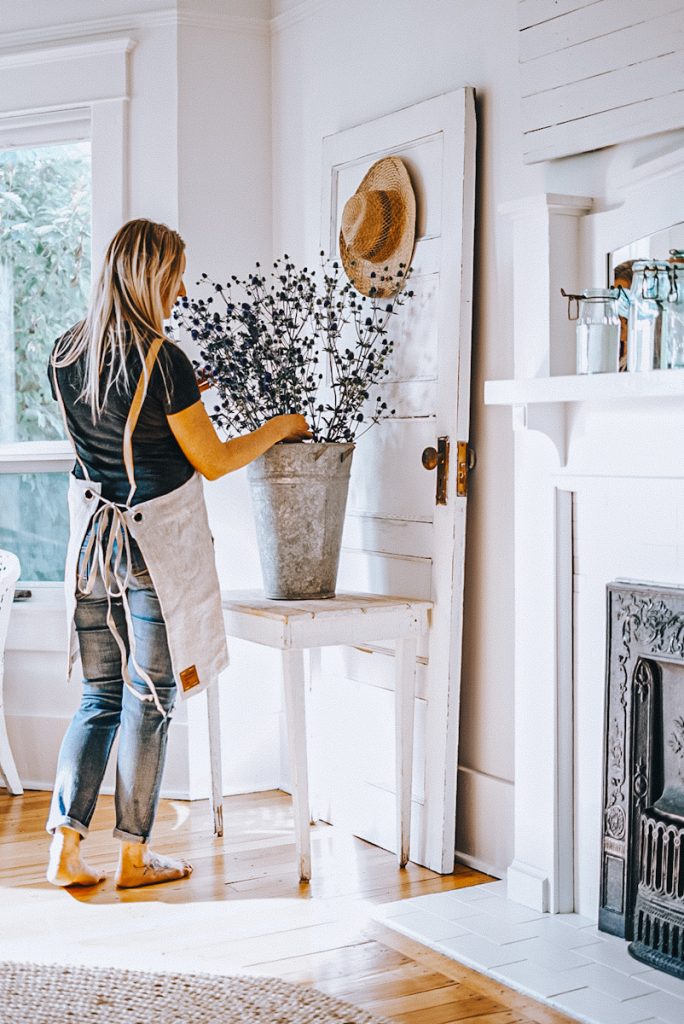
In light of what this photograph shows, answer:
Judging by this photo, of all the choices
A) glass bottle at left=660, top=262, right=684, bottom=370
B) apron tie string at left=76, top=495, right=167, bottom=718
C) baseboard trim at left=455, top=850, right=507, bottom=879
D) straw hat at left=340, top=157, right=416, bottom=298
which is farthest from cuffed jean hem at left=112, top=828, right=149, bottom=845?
glass bottle at left=660, top=262, right=684, bottom=370

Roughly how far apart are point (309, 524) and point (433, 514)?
314 millimetres

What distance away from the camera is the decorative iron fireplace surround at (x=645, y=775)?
8.05 ft

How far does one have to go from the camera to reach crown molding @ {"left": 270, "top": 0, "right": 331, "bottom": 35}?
3.71 metres

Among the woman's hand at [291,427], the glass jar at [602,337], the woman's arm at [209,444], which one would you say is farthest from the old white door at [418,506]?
the glass jar at [602,337]

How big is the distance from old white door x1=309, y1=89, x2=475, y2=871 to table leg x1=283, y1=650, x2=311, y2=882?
324mm

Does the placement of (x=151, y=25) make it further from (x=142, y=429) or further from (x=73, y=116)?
(x=142, y=429)

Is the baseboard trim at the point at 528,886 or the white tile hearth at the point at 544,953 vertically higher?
the baseboard trim at the point at 528,886

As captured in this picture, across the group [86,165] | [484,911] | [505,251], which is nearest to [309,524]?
[505,251]

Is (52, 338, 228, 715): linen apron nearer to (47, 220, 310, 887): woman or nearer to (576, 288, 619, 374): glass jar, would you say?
(47, 220, 310, 887): woman

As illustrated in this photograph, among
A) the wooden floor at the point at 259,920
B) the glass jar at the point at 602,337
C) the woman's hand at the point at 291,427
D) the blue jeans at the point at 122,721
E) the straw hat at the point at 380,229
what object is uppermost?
the straw hat at the point at 380,229

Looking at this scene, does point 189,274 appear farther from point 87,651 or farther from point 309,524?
point 87,651

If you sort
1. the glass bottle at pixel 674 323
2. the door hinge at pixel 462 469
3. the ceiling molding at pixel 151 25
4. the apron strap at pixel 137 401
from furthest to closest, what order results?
the ceiling molding at pixel 151 25 < the door hinge at pixel 462 469 < the apron strap at pixel 137 401 < the glass bottle at pixel 674 323

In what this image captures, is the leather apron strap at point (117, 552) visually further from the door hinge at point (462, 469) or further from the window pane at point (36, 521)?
the window pane at point (36, 521)

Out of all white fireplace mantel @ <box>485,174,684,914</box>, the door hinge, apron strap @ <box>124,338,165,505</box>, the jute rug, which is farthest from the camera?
the door hinge
